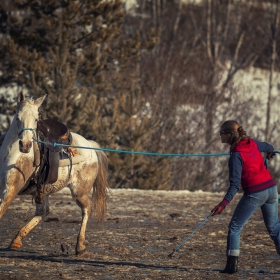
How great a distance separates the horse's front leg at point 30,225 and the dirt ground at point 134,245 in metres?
0.13

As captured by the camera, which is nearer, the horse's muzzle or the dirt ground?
the dirt ground

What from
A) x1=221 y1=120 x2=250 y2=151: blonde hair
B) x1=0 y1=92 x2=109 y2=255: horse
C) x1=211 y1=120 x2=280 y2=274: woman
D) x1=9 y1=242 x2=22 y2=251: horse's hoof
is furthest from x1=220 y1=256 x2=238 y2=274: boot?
x1=9 y1=242 x2=22 y2=251: horse's hoof

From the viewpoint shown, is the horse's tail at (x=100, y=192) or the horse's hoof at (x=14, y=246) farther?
the horse's tail at (x=100, y=192)

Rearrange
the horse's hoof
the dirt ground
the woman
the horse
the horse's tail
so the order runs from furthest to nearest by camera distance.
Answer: the horse's tail, the horse's hoof, the horse, the dirt ground, the woman

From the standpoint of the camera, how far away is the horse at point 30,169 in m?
9.70

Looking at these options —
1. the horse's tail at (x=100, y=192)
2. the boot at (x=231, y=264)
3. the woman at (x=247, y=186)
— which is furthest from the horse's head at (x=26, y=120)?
the boot at (x=231, y=264)

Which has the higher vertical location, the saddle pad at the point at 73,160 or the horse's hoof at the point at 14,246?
the saddle pad at the point at 73,160

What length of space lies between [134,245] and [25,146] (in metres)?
2.44

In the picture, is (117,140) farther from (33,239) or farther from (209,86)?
(33,239)

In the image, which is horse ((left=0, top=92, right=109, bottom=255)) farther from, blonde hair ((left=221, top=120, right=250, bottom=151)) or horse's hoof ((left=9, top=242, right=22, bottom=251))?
blonde hair ((left=221, top=120, right=250, bottom=151))

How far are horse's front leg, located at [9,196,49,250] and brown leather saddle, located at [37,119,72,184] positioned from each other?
0.64 m

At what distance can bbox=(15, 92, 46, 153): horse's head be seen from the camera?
9492mm

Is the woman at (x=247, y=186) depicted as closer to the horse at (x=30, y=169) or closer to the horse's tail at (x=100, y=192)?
the horse at (x=30, y=169)

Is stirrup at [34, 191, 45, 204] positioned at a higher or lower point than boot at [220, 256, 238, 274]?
higher
